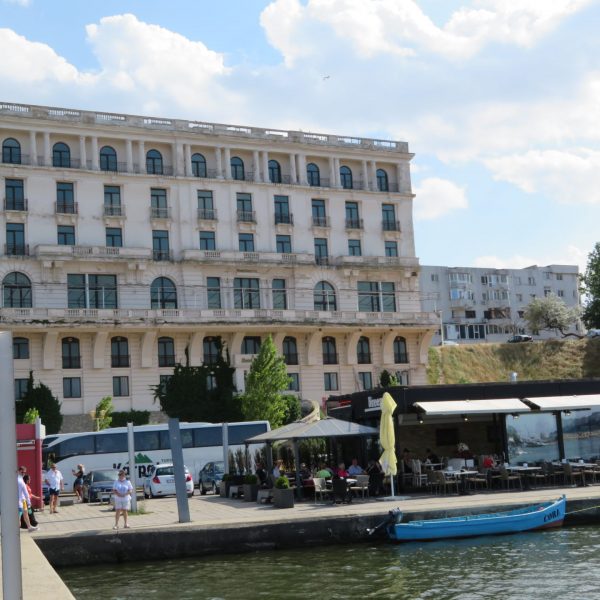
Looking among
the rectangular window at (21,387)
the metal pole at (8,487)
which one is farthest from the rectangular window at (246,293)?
the metal pole at (8,487)

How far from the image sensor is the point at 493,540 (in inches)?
976

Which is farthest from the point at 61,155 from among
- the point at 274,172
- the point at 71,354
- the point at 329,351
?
the point at 329,351

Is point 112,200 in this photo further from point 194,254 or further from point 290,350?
point 290,350

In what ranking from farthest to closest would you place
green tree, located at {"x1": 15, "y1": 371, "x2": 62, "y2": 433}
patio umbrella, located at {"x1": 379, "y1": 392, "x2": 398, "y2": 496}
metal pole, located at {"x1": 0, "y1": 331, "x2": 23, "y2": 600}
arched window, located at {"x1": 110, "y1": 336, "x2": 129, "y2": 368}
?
arched window, located at {"x1": 110, "y1": 336, "x2": 129, "y2": 368} < green tree, located at {"x1": 15, "y1": 371, "x2": 62, "y2": 433} < patio umbrella, located at {"x1": 379, "y1": 392, "x2": 398, "y2": 496} < metal pole, located at {"x1": 0, "y1": 331, "x2": 23, "y2": 600}

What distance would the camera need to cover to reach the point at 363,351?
235ft

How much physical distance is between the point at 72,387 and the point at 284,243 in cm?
2002

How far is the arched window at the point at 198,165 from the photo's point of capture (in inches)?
2746

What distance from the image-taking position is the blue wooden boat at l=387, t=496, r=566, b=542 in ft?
81.0

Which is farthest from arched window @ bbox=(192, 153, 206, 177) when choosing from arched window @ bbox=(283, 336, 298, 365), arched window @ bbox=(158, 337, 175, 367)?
arched window @ bbox=(283, 336, 298, 365)

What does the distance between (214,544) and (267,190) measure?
49235 mm

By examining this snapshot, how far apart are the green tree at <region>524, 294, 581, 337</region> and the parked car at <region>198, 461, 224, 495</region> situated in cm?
7601

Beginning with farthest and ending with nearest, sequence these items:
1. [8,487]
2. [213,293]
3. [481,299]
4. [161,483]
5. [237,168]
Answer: [481,299]
[237,168]
[213,293]
[161,483]
[8,487]

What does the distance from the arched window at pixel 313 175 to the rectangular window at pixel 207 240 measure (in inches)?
399

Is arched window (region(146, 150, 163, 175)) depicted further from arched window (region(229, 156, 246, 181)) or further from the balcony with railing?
the balcony with railing
